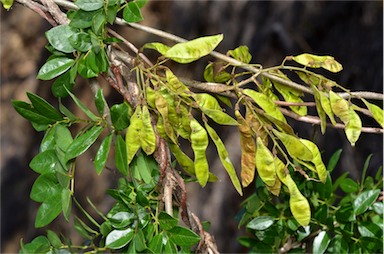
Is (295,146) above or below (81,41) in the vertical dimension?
below

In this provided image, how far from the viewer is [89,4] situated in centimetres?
58

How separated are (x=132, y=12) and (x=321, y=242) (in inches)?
13.7

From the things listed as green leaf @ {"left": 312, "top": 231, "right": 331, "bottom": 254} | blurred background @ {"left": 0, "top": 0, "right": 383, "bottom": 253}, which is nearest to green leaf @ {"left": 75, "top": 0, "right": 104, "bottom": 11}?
green leaf @ {"left": 312, "top": 231, "right": 331, "bottom": 254}

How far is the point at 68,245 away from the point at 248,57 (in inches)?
11.2

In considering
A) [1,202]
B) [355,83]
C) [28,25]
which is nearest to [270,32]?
[355,83]

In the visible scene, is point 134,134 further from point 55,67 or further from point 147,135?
point 55,67

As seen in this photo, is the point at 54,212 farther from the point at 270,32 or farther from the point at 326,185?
the point at 270,32

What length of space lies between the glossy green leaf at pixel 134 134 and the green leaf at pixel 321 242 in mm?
268

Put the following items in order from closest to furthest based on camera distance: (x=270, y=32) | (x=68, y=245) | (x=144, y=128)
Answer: (x=144, y=128)
(x=68, y=245)
(x=270, y=32)

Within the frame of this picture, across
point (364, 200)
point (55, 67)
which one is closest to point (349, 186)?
point (364, 200)

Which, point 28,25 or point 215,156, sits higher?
point 28,25

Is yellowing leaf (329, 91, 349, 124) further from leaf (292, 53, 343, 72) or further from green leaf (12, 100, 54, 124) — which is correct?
green leaf (12, 100, 54, 124)

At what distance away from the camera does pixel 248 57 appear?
A: 0.64m

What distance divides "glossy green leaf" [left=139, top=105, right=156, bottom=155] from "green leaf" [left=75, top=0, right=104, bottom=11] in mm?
106
